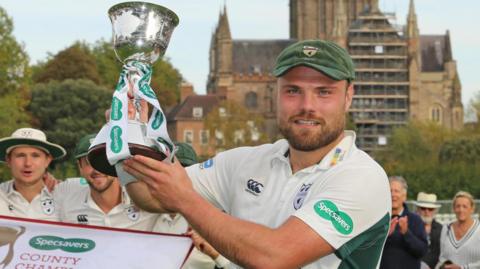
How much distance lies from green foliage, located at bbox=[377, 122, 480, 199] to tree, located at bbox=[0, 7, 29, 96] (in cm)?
2327

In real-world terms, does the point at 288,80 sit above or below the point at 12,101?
above

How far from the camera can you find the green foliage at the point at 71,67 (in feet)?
308

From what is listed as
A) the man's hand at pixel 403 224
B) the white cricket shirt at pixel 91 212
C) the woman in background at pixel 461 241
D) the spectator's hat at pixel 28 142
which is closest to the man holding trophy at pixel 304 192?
the white cricket shirt at pixel 91 212

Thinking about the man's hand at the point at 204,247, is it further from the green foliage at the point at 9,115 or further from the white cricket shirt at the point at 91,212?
the green foliage at the point at 9,115

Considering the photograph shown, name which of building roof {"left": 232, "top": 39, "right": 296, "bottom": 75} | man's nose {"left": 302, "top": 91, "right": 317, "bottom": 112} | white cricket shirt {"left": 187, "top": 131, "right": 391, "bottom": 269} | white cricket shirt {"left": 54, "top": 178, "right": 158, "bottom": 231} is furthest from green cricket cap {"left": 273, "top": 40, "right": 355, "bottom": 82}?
building roof {"left": 232, "top": 39, "right": 296, "bottom": 75}

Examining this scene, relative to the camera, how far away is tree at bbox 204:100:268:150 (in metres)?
107

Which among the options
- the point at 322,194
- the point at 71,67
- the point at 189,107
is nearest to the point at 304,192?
the point at 322,194

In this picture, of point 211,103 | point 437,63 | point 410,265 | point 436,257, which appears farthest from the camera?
point 437,63

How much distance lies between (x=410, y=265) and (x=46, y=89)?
75492mm

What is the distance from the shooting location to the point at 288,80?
13.4ft

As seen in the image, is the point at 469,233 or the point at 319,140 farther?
the point at 469,233

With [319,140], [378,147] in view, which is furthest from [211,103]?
[319,140]

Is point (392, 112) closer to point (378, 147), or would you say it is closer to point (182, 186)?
point (378, 147)

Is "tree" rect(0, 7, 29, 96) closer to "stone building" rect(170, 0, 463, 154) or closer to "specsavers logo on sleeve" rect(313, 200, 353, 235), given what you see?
"specsavers logo on sleeve" rect(313, 200, 353, 235)
